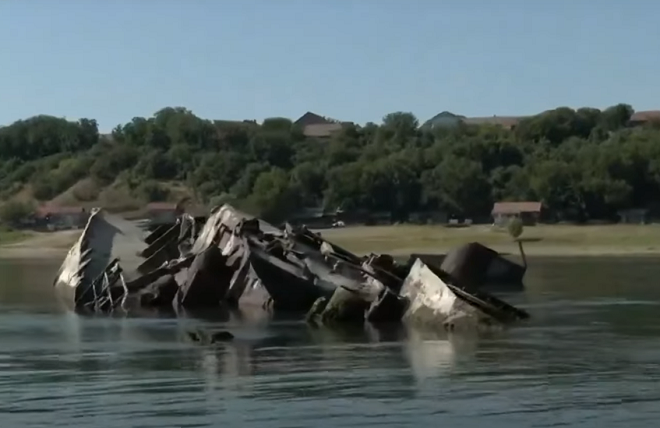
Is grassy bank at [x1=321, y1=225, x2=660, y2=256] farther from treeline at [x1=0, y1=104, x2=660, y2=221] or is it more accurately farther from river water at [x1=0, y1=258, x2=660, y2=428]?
river water at [x1=0, y1=258, x2=660, y2=428]

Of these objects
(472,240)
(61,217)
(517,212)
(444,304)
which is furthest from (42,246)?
(444,304)

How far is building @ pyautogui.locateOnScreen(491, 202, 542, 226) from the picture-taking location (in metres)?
103

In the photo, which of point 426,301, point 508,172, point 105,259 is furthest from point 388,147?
point 426,301

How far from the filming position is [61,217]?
376ft

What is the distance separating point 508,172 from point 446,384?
9419 cm

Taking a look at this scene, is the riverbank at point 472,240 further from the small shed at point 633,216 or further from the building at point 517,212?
the small shed at point 633,216

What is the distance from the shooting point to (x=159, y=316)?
4016 centimetres

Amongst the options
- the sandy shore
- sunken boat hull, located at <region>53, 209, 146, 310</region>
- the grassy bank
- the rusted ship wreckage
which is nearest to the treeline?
the grassy bank

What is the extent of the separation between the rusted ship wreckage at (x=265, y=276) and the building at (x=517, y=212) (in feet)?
168

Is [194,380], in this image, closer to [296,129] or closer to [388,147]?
[388,147]

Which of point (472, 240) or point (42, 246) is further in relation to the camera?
point (42, 246)

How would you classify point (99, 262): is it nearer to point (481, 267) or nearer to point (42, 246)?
point (481, 267)

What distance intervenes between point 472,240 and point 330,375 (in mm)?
63632

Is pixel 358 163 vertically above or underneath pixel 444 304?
above
